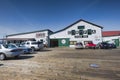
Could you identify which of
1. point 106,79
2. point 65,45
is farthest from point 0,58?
point 65,45

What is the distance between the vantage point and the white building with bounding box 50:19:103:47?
41597 millimetres

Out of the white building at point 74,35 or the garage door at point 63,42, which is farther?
the garage door at point 63,42

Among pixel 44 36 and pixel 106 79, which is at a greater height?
pixel 44 36

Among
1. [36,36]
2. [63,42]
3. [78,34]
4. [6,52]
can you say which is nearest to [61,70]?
[6,52]

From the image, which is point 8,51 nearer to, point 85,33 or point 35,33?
point 85,33

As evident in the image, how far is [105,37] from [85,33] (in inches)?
237

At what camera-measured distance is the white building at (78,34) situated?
1638 inches

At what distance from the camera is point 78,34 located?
43.5m

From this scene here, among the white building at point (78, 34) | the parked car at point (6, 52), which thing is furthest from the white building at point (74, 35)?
the parked car at point (6, 52)

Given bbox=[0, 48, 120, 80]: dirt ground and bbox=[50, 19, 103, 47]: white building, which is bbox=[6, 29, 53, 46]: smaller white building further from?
bbox=[0, 48, 120, 80]: dirt ground

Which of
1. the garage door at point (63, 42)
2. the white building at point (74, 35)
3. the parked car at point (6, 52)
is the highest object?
the white building at point (74, 35)

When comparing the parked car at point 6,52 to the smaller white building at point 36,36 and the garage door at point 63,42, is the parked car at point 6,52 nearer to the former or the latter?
the garage door at point 63,42

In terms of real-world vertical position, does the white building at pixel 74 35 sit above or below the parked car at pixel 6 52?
above

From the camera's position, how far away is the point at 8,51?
14727 millimetres
